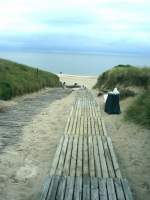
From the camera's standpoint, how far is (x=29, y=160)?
8.42 m

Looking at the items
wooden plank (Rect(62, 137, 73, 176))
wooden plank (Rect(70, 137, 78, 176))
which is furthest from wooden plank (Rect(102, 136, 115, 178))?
wooden plank (Rect(62, 137, 73, 176))

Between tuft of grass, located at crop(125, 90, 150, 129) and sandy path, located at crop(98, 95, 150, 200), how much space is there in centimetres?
24

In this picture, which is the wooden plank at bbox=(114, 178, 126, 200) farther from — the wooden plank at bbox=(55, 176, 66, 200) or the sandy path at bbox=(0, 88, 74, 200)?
the sandy path at bbox=(0, 88, 74, 200)

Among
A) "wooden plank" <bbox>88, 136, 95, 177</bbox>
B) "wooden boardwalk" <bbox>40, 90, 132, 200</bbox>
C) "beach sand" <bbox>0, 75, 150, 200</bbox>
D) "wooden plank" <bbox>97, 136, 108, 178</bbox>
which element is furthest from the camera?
"wooden plank" <bbox>88, 136, 95, 177</bbox>

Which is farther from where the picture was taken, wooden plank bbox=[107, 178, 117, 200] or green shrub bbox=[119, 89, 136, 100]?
green shrub bbox=[119, 89, 136, 100]

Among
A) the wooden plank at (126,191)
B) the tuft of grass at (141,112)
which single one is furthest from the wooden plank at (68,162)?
the tuft of grass at (141,112)

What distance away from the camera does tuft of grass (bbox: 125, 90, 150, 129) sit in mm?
12518

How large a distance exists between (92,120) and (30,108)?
4052 mm

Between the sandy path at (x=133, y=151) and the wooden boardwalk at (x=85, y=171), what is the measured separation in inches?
12.1

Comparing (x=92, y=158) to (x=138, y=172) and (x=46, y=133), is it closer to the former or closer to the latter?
(x=138, y=172)

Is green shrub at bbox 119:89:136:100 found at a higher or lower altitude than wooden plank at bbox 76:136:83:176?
higher

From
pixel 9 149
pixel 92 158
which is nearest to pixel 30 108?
pixel 9 149

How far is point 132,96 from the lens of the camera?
18.6 metres

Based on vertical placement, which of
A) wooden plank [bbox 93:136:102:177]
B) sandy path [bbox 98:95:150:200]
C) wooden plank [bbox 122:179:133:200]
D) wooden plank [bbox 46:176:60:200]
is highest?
wooden plank [bbox 93:136:102:177]
